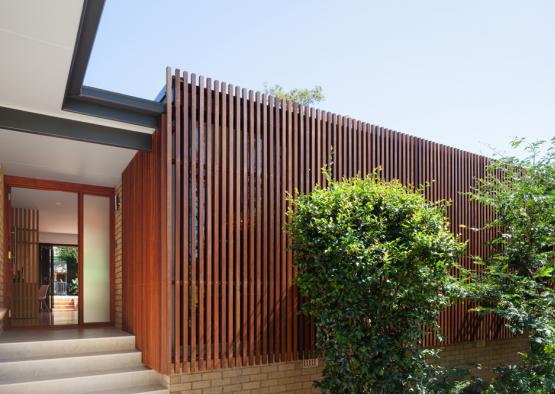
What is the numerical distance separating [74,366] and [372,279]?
3728 millimetres

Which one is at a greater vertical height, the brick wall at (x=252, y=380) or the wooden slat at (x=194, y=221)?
the wooden slat at (x=194, y=221)

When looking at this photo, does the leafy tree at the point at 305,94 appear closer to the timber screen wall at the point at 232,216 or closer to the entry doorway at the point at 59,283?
the entry doorway at the point at 59,283

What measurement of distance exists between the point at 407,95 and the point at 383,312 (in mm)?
9648

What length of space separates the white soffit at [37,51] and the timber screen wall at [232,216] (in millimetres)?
1261

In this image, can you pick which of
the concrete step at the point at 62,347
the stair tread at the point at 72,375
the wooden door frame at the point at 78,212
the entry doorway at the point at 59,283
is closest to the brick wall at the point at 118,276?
the wooden door frame at the point at 78,212

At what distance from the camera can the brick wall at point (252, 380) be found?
5281 mm

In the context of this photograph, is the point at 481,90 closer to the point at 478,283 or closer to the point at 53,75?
the point at 478,283

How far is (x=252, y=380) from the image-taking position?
5703 mm

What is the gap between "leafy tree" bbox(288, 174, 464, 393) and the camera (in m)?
5.05

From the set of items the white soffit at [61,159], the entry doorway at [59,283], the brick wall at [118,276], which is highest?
the white soffit at [61,159]

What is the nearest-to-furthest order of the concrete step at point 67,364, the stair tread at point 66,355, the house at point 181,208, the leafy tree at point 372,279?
1. the leafy tree at point 372,279
2. the house at point 181,208
3. the concrete step at point 67,364
4. the stair tread at point 66,355

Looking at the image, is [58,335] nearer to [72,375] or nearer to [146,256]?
[72,375]

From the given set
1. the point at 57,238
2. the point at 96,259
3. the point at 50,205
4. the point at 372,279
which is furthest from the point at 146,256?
the point at 57,238

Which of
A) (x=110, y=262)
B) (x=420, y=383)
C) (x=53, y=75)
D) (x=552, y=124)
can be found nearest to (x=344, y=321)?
(x=420, y=383)
